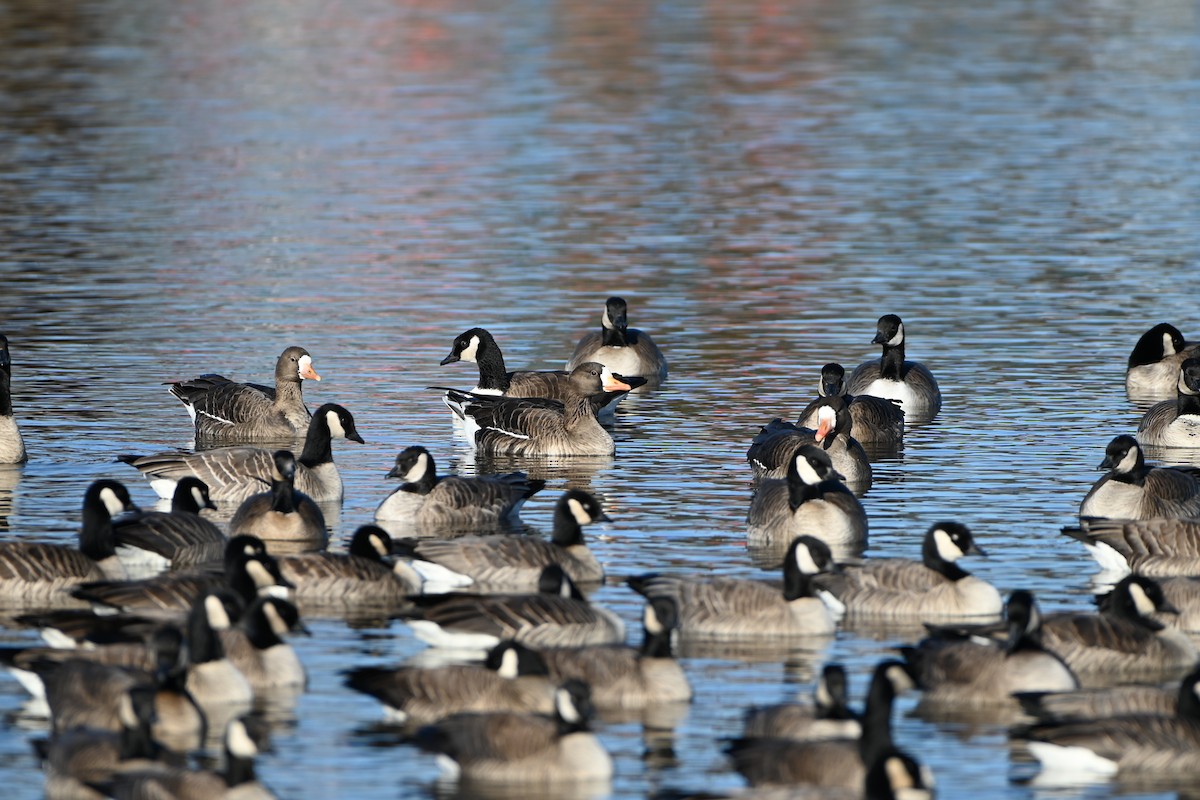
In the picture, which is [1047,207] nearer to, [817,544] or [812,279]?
[812,279]

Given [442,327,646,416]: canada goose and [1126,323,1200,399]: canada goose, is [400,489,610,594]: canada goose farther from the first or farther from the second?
[1126,323,1200,399]: canada goose

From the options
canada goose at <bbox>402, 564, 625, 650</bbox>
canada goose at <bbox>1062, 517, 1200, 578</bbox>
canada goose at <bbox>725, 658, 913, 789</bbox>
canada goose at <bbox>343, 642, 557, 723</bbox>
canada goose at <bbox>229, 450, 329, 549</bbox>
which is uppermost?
canada goose at <bbox>229, 450, 329, 549</bbox>

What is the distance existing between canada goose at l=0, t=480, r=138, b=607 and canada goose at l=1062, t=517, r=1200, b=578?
853 centimetres

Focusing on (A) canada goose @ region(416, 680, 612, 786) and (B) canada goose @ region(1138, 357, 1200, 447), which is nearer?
(A) canada goose @ region(416, 680, 612, 786)

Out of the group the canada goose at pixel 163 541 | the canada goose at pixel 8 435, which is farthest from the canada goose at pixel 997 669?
the canada goose at pixel 8 435

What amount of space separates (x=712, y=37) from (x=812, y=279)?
52.7 m

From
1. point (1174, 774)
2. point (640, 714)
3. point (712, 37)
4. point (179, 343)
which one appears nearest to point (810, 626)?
point (640, 714)

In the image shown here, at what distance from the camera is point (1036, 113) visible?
65062 mm

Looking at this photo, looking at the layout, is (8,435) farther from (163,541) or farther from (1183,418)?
(1183,418)

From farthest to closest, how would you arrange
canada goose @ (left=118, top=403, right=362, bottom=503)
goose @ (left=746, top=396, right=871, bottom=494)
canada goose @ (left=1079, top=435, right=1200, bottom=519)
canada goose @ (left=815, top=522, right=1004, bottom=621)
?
goose @ (left=746, top=396, right=871, bottom=494) → canada goose @ (left=118, top=403, right=362, bottom=503) → canada goose @ (left=1079, top=435, right=1200, bottom=519) → canada goose @ (left=815, top=522, right=1004, bottom=621)

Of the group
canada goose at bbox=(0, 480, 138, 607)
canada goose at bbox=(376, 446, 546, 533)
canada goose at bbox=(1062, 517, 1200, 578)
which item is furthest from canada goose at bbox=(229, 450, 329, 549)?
canada goose at bbox=(1062, 517, 1200, 578)

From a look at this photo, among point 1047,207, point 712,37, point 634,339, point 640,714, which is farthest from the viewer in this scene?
point 712,37

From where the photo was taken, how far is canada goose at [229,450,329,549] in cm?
2095

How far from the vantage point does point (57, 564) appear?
19.0 m
